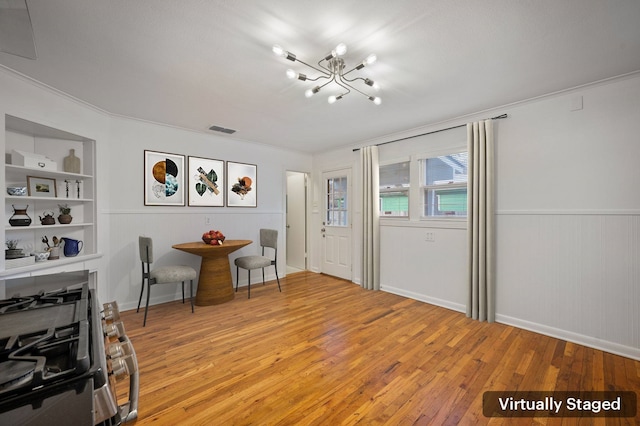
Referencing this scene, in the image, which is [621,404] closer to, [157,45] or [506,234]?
[506,234]

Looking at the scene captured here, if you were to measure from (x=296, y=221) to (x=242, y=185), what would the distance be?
1.71m

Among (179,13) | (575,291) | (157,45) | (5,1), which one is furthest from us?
(575,291)

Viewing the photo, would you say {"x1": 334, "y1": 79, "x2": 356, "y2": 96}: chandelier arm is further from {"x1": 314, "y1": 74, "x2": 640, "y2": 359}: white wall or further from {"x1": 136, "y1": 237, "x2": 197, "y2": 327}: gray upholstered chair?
{"x1": 136, "y1": 237, "x2": 197, "y2": 327}: gray upholstered chair

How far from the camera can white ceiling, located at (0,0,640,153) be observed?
1626mm

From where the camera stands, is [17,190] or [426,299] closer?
[17,190]

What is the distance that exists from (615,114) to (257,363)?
3.94 metres

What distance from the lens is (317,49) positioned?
79.4 inches

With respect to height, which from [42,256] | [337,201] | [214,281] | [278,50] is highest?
[278,50]

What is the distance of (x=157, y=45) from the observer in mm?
1955

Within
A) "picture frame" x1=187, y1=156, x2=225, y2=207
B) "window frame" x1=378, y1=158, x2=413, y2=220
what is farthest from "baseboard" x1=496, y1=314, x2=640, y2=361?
"picture frame" x1=187, y1=156, x2=225, y2=207

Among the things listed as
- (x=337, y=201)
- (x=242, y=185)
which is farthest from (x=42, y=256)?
(x=337, y=201)

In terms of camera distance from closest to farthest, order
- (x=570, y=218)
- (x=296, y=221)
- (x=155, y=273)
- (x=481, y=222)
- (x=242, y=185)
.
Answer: (x=570, y=218) → (x=481, y=222) → (x=155, y=273) → (x=242, y=185) → (x=296, y=221)

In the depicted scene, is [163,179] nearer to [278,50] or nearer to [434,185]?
[278,50]

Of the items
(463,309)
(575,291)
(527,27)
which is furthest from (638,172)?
(463,309)
